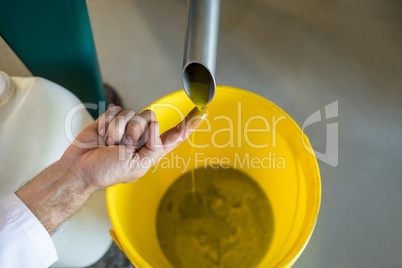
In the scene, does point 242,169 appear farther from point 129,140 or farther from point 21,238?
point 21,238

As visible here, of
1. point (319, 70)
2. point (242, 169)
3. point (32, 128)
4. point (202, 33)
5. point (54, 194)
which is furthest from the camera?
point (319, 70)

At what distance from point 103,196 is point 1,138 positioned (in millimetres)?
321

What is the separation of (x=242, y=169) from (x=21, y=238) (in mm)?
591

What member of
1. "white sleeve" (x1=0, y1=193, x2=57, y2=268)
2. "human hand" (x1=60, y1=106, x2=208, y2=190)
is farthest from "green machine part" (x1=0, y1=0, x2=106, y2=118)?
"white sleeve" (x1=0, y1=193, x2=57, y2=268)

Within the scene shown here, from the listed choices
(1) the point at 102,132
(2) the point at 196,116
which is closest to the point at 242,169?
(2) the point at 196,116

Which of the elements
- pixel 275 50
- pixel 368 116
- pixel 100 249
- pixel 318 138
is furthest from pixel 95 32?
pixel 368 116

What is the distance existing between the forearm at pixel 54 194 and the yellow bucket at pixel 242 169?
0.06 m

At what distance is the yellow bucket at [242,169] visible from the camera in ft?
2.36

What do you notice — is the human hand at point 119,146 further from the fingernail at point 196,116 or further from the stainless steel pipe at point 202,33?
the stainless steel pipe at point 202,33

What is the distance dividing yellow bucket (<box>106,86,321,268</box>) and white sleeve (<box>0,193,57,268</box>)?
0.43 ft

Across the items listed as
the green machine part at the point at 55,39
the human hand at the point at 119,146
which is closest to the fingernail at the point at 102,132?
the human hand at the point at 119,146

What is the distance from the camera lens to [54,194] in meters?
0.66

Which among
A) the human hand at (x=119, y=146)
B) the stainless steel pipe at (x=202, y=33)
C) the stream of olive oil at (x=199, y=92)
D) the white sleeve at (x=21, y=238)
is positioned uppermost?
the stainless steel pipe at (x=202, y=33)

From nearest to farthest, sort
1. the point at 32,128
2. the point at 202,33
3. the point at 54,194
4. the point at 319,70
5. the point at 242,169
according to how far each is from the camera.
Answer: the point at 202,33, the point at 54,194, the point at 32,128, the point at 242,169, the point at 319,70
